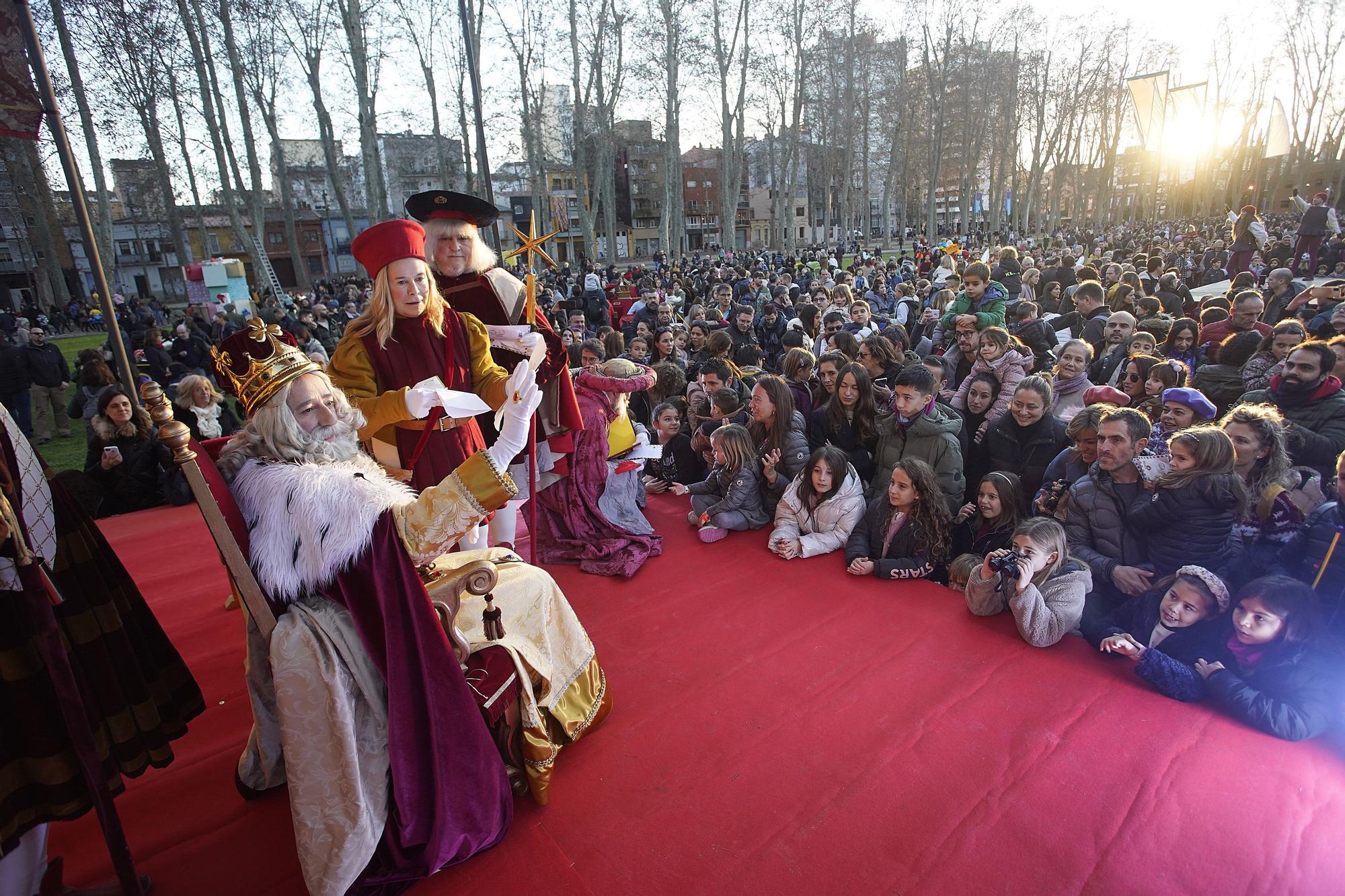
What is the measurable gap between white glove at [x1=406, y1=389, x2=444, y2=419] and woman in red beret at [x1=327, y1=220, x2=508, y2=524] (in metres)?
0.16

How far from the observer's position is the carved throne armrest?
7.06ft

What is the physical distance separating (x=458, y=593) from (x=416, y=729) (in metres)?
0.43

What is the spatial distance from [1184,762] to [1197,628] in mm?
649

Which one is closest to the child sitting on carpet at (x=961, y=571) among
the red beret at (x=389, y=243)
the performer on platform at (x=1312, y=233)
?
the red beret at (x=389, y=243)

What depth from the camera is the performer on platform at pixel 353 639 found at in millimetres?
1888

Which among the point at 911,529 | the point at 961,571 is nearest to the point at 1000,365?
the point at 911,529

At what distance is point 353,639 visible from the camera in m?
1.98

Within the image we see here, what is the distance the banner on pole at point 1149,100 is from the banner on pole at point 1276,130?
1085cm

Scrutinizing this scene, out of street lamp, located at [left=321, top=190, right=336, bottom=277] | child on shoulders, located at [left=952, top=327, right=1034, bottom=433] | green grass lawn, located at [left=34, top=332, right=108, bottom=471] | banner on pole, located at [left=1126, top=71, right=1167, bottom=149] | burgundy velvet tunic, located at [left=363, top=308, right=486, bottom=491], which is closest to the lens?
burgundy velvet tunic, located at [left=363, top=308, right=486, bottom=491]

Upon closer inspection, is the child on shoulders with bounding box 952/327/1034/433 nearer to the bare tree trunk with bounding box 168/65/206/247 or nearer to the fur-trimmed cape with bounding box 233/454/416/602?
the fur-trimmed cape with bounding box 233/454/416/602

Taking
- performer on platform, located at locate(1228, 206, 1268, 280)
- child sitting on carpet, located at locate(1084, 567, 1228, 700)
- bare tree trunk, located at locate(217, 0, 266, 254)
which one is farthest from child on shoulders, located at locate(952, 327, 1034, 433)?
bare tree trunk, located at locate(217, 0, 266, 254)

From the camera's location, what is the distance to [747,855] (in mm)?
2217

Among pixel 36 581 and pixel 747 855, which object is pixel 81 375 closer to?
pixel 36 581

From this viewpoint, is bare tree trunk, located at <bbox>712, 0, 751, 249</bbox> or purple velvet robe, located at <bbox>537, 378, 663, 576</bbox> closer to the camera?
purple velvet robe, located at <bbox>537, 378, 663, 576</bbox>
